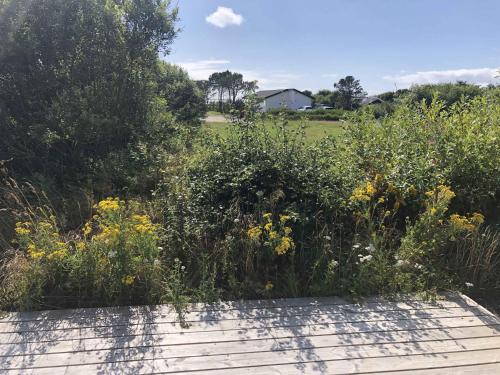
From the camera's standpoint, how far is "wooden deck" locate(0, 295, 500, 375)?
7.93 feet

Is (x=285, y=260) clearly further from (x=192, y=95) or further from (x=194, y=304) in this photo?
(x=192, y=95)

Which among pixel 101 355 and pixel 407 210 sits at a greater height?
pixel 407 210

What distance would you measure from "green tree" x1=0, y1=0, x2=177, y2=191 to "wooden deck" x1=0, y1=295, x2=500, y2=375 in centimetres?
263

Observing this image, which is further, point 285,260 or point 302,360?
point 285,260

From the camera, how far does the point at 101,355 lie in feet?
8.14

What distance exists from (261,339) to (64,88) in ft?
14.0

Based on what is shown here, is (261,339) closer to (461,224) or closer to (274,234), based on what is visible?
(274,234)

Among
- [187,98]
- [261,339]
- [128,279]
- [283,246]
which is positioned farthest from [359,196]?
[187,98]

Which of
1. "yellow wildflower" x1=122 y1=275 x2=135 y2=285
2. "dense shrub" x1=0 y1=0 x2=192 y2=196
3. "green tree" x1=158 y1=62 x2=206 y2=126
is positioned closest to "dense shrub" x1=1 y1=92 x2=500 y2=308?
"yellow wildflower" x1=122 y1=275 x2=135 y2=285

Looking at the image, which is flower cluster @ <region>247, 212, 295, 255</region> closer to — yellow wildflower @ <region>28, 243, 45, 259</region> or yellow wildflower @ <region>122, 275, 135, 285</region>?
yellow wildflower @ <region>122, 275, 135, 285</region>

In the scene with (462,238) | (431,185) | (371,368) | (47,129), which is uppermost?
(47,129)

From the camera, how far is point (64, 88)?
17.1 ft

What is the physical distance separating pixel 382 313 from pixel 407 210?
147 cm

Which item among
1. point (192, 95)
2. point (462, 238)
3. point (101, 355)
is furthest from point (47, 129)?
point (192, 95)
